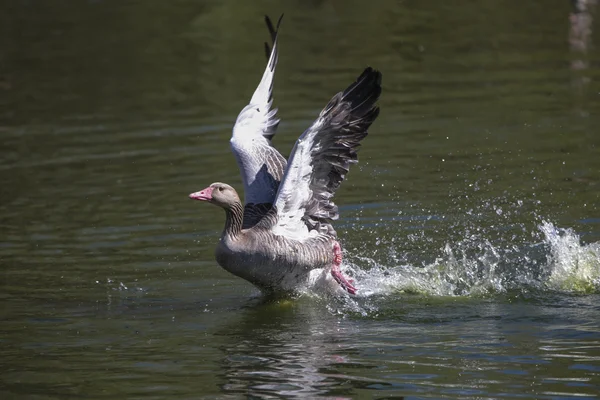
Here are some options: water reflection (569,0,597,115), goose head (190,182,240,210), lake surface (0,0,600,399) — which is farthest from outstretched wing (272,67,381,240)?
water reflection (569,0,597,115)

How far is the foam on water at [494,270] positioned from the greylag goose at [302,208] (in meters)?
0.45

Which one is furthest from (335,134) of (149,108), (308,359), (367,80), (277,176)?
(149,108)

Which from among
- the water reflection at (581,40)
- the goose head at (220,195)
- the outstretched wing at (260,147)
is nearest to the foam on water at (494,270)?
the outstretched wing at (260,147)

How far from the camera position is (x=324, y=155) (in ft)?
34.0

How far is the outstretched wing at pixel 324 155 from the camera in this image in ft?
33.0

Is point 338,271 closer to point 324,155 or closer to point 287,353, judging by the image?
point 324,155

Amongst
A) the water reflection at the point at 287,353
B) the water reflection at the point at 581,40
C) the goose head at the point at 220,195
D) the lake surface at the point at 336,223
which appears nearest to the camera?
the water reflection at the point at 287,353

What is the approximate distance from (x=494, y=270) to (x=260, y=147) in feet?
9.62

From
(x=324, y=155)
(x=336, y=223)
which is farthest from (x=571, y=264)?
(x=336, y=223)

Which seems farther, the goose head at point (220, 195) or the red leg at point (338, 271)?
the red leg at point (338, 271)

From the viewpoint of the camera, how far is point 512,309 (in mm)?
9828

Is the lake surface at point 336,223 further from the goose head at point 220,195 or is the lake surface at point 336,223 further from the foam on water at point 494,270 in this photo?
the goose head at point 220,195

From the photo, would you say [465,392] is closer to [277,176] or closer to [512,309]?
[512,309]

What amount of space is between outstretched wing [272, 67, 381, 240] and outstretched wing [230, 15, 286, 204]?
81 centimetres
